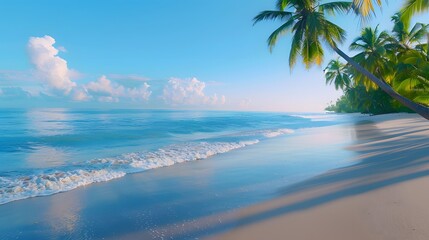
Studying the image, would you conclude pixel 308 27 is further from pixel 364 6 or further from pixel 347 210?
pixel 347 210

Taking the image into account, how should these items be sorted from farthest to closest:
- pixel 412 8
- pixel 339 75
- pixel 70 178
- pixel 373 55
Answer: pixel 339 75, pixel 373 55, pixel 412 8, pixel 70 178

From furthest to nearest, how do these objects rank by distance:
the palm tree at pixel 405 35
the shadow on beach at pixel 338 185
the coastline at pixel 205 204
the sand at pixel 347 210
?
the palm tree at pixel 405 35 < the shadow on beach at pixel 338 185 < the coastline at pixel 205 204 < the sand at pixel 347 210

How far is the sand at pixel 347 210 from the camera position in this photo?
2.91 m

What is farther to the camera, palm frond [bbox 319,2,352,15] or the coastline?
palm frond [bbox 319,2,352,15]

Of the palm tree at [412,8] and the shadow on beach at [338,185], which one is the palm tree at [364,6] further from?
the shadow on beach at [338,185]

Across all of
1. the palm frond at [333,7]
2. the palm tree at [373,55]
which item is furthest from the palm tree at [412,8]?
the palm tree at [373,55]

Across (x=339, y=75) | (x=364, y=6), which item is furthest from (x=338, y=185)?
(x=339, y=75)

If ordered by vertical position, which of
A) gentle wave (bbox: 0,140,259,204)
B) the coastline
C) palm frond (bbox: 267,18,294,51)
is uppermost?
palm frond (bbox: 267,18,294,51)

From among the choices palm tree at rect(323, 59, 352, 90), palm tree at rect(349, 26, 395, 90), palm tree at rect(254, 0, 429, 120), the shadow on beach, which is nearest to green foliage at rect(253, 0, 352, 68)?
palm tree at rect(254, 0, 429, 120)

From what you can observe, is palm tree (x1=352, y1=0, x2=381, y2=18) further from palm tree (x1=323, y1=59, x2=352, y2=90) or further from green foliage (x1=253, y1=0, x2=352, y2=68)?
palm tree (x1=323, y1=59, x2=352, y2=90)

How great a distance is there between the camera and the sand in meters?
2.91

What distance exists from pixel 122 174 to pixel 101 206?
98.0 inches

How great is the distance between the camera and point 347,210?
3518mm

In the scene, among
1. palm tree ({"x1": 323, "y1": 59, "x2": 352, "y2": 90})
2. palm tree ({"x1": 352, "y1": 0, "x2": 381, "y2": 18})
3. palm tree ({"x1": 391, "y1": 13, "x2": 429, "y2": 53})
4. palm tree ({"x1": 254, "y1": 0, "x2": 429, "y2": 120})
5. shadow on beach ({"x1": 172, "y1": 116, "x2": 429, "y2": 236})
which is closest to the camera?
shadow on beach ({"x1": 172, "y1": 116, "x2": 429, "y2": 236})
